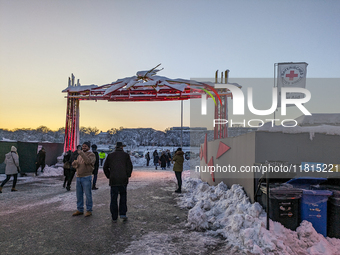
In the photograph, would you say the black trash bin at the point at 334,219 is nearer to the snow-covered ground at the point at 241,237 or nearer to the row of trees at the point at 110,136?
the snow-covered ground at the point at 241,237

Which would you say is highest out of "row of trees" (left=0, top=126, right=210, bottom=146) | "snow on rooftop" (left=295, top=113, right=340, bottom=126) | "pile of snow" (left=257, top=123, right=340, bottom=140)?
"snow on rooftop" (left=295, top=113, right=340, bottom=126)

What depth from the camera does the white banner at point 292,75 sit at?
10.8 metres

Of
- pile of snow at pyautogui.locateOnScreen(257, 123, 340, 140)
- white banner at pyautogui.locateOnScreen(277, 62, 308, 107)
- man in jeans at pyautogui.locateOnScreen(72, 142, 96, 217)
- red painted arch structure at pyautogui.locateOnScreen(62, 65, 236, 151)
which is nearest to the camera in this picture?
pile of snow at pyautogui.locateOnScreen(257, 123, 340, 140)

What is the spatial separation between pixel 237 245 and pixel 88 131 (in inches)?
4739

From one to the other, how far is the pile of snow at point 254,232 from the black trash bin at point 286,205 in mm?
123

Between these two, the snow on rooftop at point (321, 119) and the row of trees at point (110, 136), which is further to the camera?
the row of trees at point (110, 136)

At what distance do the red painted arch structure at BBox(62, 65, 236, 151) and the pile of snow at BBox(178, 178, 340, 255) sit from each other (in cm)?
Answer: 1241

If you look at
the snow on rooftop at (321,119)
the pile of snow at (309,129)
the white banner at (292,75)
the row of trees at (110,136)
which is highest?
the white banner at (292,75)

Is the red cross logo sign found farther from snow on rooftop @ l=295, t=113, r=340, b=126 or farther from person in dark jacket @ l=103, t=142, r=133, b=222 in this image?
person in dark jacket @ l=103, t=142, r=133, b=222

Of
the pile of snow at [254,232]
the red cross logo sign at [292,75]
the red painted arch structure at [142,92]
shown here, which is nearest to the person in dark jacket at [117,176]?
the pile of snow at [254,232]

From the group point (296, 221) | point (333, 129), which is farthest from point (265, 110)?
point (296, 221)

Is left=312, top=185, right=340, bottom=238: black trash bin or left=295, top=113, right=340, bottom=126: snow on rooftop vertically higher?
left=295, top=113, right=340, bottom=126: snow on rooftop

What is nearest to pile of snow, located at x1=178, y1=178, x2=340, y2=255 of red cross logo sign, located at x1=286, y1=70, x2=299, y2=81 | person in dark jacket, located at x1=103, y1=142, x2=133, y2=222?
person in dark jacket, located at x1=103, y1=142, x2=133, y2=222

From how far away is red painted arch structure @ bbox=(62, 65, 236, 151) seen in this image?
1902 cm
